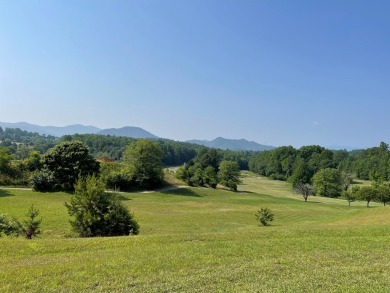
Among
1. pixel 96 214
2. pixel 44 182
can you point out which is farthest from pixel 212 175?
pixel 96 214

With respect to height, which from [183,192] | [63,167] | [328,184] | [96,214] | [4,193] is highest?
[63,167]

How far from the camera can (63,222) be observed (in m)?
29.0

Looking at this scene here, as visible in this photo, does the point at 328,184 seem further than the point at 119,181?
Yes

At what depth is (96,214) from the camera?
67.7ft

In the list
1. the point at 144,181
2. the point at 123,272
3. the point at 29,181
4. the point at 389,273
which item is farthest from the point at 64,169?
the point at 389,273

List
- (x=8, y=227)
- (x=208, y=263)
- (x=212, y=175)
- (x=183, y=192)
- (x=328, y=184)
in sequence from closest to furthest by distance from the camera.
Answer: (x=208, y=263), (x=8, y=227), (x=183, y=192), (x=212, y=175), (x=328, y=184)

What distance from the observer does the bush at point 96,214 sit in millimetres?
20312

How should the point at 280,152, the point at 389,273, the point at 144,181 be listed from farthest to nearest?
1. the point at 280,152
2. the point at 144,181
3. the point at 389,273

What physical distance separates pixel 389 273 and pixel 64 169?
49.1m

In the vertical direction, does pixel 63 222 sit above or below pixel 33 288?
below

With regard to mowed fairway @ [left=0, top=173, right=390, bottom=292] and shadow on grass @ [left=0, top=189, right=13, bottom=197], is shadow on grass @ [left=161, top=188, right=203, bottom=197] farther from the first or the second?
mowed fairway @ [left=0, top=173, right=390, bottom=292]

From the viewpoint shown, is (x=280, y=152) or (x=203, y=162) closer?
(x=203, y=162)

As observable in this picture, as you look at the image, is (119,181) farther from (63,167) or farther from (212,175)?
(212,175)

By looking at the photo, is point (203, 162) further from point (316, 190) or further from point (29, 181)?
point (29, 181)
